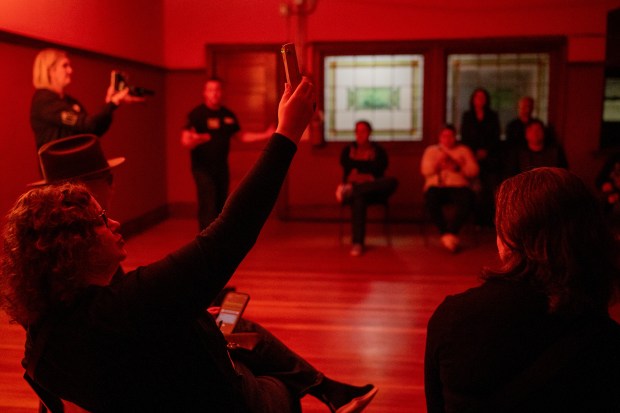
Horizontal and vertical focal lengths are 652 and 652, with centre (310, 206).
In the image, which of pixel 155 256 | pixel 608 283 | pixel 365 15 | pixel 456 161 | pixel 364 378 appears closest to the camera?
pixel 608 283

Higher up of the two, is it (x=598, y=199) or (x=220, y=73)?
(x=220, y=73)

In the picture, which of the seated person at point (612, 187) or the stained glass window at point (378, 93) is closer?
the seated person at point (612, 187)

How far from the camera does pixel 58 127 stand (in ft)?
12.6

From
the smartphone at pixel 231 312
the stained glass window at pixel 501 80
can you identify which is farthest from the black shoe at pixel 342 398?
the stained glass window at pixel 501 80

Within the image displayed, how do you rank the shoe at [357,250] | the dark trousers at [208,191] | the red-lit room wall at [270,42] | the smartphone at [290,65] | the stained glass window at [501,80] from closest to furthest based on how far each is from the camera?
the smartphone at [290,65], the dark trousers at [208,191], the shoe at [357,250], the red-lit room wall at [270,42], the stained glass window at [501,80]

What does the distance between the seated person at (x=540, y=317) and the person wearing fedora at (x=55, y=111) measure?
10.1ft

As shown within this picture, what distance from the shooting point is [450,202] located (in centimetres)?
568

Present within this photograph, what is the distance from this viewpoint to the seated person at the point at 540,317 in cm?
112

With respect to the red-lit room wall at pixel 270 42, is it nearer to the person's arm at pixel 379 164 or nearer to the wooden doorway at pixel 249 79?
the wooden doorway at pixel 249 79

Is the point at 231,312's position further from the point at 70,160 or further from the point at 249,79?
the point at 249,79

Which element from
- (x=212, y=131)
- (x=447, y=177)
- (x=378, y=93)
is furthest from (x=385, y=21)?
(x=212, y=131)

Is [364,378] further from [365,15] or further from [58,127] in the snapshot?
[365,15]

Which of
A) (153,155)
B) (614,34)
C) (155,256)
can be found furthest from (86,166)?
(614,34)

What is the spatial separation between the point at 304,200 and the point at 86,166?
4438mm
